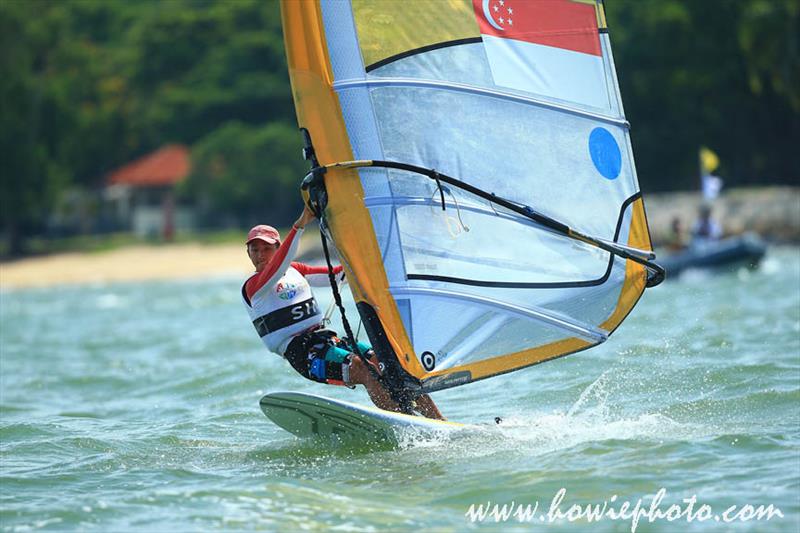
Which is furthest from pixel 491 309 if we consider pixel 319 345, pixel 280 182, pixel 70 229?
pixel 70 229

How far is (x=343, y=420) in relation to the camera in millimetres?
5781

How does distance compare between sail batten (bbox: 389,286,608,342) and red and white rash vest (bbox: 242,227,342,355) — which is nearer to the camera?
sail batten (bbox: 389,286,608,342)

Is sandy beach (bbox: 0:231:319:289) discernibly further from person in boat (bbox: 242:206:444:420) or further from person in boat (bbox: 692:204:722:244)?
person in boat (bbox: 242:206:444:420)

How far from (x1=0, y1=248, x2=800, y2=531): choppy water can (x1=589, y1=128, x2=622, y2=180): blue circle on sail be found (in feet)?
4.14

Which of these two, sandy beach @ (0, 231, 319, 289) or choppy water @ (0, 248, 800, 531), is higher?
choppy water @ (0, 248, 800, 531)

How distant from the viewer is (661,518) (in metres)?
4.59

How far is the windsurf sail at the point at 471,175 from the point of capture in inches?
216

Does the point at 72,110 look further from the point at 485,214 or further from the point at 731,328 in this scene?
the point at 485,214

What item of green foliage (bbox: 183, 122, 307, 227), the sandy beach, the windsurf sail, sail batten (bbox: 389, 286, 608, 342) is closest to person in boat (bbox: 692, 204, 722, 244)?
the sandy beach

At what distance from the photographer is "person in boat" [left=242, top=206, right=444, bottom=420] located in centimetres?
588

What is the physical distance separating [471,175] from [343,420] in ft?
4.32

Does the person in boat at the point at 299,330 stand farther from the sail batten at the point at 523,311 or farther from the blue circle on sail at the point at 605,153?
the blue circle on sail at the point at 605,153

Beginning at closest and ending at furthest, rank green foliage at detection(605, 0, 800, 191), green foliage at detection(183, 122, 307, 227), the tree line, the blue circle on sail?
the blue circle on sail → green foliage at detection(605, 0, 800, 191) → the tree line → green foliage at detection(183, 122, 307, 227)

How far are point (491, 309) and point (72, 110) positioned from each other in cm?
3020
